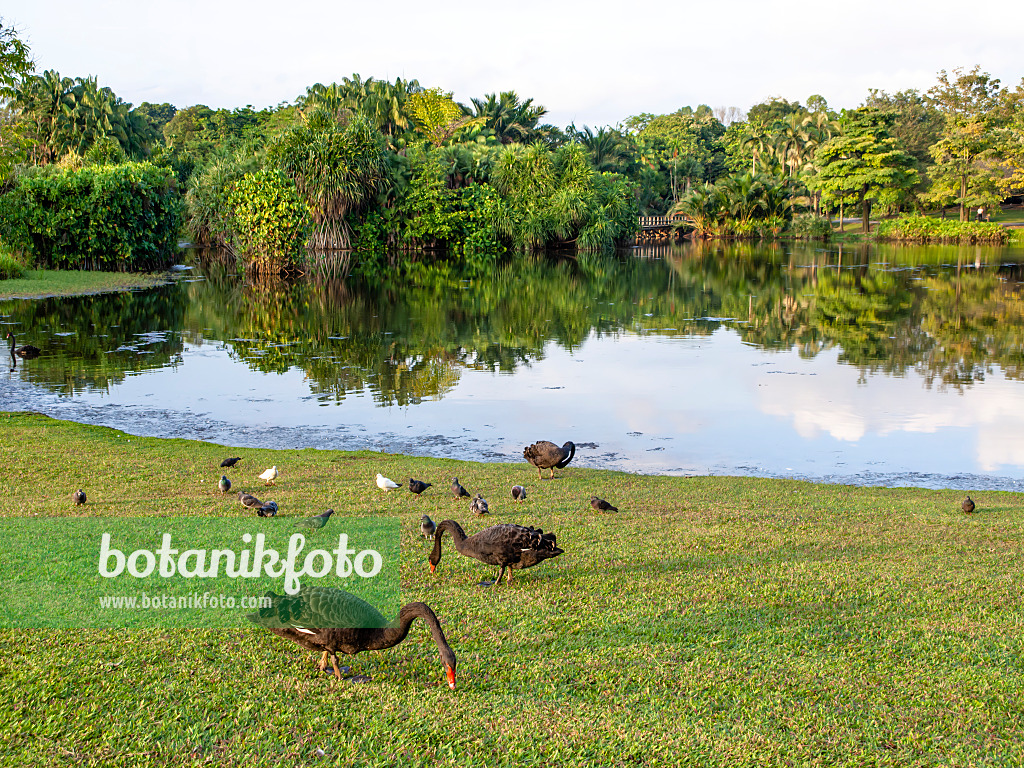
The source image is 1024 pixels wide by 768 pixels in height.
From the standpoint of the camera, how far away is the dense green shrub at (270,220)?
39.9 meters

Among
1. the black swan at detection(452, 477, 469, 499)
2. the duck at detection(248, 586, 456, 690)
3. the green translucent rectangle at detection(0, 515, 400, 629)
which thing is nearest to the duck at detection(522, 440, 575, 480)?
the black swan at detection(452, 477, 469, 499)

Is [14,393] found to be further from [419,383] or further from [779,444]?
[779,444]

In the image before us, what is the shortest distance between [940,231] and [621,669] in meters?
75.7

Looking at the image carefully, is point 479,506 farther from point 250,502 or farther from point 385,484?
point 250,502

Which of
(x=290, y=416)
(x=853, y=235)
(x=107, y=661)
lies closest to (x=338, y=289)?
(x=290, y=416)

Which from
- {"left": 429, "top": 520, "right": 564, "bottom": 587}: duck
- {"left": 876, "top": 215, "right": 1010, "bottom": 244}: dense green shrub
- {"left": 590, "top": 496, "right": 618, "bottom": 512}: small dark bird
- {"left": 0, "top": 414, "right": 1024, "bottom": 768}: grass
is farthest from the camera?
{"left": 876, "top": 215, "right": 1010, "bottom": 244}: dense green shrub

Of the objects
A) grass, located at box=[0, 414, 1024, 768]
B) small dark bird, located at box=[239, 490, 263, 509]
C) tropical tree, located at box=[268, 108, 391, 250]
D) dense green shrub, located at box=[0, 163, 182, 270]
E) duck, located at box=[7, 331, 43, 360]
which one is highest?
tropical tree, located at box=[268, 108, 391, 250]

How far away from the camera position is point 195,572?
658 centimetres

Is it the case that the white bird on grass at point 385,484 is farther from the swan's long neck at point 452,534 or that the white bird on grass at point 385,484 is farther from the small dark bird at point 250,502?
the swan's long neck at point 452,534

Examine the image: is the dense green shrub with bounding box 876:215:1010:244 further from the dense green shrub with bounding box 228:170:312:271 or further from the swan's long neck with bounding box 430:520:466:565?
the swan's long neck with bounding box 430:520:466:565

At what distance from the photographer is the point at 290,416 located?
1562 centimetres

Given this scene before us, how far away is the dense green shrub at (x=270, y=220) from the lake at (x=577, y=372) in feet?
14.8

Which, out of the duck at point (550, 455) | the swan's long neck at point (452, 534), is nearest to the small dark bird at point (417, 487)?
the duck at point (550, 455)

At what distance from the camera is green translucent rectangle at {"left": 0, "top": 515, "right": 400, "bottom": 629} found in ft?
18.0
